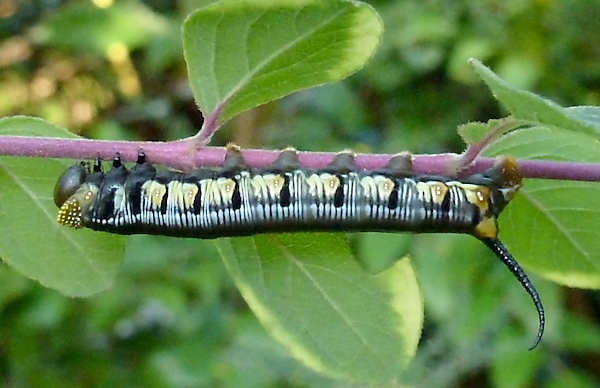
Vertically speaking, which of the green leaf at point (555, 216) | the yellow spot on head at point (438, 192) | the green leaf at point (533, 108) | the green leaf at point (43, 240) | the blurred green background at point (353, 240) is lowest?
the blurred green background at point (353, 240)

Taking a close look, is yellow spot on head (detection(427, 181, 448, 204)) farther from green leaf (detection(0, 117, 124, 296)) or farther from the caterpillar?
green leaf (detection(0, 117, 124, 296))

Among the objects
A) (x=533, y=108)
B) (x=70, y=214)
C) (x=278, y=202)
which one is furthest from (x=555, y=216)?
(x=70, y=214)

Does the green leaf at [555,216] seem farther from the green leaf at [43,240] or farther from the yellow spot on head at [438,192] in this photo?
the green leaf at [43,240]

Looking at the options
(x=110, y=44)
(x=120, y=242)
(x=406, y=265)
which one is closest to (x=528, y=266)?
(x=406, y=265)

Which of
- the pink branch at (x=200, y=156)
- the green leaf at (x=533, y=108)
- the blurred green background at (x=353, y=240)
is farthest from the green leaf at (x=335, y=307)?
the blurred green background at (x=353, y=240)

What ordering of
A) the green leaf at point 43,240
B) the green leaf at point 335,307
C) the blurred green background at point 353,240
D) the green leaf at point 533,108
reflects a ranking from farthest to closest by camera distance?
the blurred green background at point 353,240
the green leaf at point 43,240
the green leaf at point 335,307
the green leaf at point 533,108

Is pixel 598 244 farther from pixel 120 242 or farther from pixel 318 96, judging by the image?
pixel 318 96
